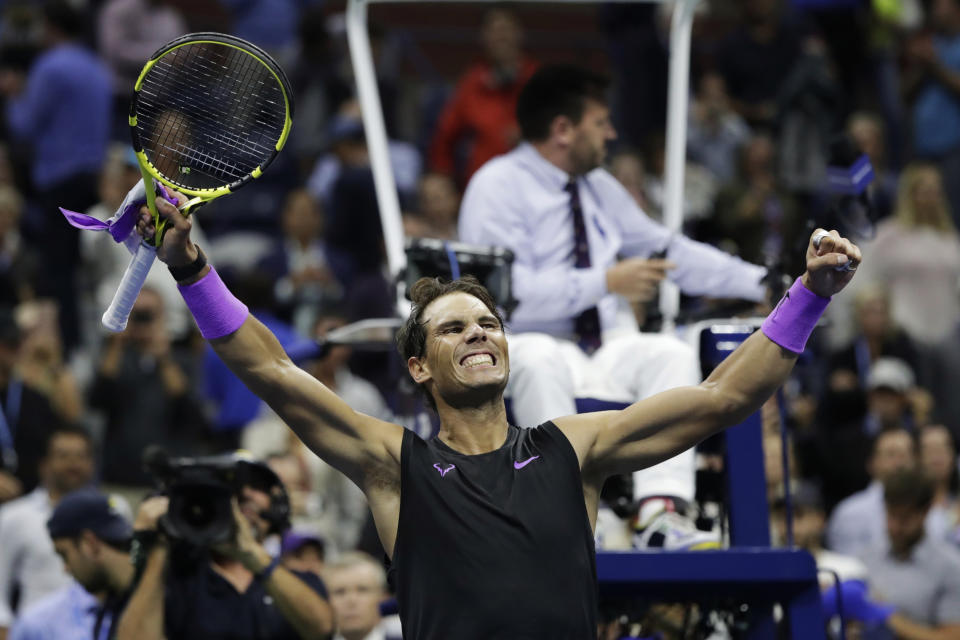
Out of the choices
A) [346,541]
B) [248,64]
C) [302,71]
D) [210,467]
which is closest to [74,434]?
[346,541]

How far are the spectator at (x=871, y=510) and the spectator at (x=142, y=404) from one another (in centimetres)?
360

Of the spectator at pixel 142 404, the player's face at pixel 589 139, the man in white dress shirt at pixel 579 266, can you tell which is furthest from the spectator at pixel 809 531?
the spectator at pixel 142 404

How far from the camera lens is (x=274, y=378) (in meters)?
4.51

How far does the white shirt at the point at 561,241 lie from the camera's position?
662 centimetres

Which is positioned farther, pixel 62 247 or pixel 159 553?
pixel 62 247

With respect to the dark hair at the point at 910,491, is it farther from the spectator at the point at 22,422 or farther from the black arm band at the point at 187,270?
the black arm band at the point at 187,270

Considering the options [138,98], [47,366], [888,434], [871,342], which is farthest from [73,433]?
[871,342]

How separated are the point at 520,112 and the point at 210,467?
208cm

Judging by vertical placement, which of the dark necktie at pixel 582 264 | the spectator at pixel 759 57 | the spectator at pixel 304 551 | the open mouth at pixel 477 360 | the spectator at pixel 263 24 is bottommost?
the spectator at pixel 304 551

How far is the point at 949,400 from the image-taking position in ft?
37.2

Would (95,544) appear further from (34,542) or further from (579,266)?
(579,266)

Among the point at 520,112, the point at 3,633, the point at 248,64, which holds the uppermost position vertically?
the point at 520,112

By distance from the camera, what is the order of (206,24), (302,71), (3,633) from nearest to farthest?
1. (3,633)
2. (302,71)
3. (206,24)

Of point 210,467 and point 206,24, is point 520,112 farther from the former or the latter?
point 206,24
